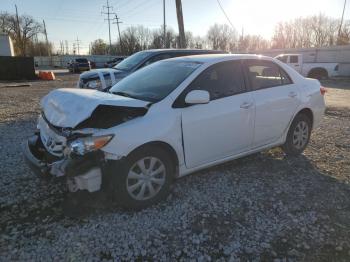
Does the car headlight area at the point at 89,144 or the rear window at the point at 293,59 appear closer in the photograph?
the car headlight area at the point at 89,144

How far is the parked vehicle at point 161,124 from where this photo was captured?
11.2 feet

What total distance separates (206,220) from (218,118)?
1.29 metres

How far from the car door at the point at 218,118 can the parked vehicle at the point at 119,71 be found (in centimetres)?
434

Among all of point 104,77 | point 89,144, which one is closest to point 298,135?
point 89,144

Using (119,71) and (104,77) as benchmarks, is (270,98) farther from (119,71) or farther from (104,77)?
(119,71)

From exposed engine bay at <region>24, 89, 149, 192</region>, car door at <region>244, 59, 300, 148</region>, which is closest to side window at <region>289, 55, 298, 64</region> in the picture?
car door at <region>244, 59, 300, 148</region>

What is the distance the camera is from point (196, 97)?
Answer: 3861 mm

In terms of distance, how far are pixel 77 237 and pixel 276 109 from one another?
10.7ft

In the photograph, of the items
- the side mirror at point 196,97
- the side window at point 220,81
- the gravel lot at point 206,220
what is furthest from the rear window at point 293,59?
the side mirror at point 196,97

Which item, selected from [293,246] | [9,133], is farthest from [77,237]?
[9,133]

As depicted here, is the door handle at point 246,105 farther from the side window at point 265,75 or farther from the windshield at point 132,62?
the windshield at point 132,62

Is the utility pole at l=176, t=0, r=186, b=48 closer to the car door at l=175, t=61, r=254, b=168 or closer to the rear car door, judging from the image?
the rear car door

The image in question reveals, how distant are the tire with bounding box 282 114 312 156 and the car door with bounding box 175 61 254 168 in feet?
3.37

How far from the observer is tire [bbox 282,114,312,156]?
17.7 feet
